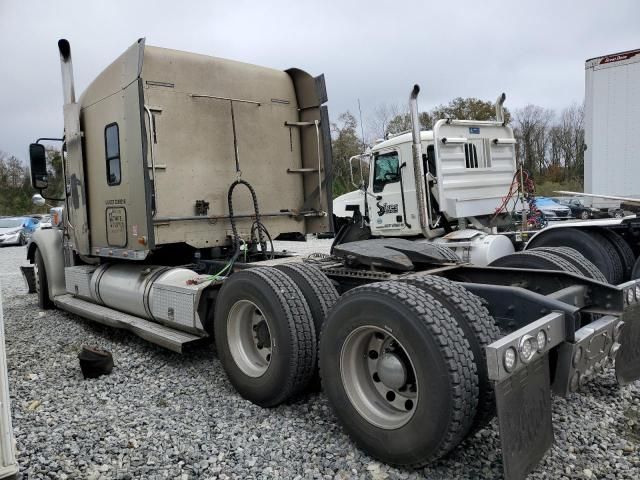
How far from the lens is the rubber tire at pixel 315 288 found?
12.6ft

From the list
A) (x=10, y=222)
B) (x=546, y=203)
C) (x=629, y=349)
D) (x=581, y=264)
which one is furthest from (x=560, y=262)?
(x=10, y=222)

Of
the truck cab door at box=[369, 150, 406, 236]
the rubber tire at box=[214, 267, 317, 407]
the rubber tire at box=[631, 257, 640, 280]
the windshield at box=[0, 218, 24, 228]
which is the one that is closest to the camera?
the rubber tire at box=[214, 267, 317, 407]

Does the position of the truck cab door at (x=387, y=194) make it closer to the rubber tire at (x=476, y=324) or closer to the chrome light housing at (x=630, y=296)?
the chrome light housing at (x=630, y=296)

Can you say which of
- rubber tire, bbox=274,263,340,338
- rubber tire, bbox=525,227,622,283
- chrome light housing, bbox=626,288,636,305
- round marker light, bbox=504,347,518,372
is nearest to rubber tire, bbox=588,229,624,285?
rubber tire, bbox=525,227,622,283

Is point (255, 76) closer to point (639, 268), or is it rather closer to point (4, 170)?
point (639, 268)

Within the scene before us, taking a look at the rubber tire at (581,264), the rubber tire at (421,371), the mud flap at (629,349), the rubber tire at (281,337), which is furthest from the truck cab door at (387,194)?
the rubber tire at (421,371)

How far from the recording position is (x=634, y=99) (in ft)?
26.7

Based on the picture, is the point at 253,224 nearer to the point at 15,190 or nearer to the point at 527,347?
the point at 527,347

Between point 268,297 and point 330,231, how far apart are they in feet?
10.0

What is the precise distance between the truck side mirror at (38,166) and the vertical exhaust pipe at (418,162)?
5.08 m

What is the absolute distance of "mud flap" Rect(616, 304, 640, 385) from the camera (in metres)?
3.32

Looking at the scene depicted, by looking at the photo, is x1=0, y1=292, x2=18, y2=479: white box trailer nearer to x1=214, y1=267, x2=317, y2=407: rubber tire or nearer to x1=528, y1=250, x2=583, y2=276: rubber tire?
x1=214, y1=267, x2=317, y2=407: rubber tire

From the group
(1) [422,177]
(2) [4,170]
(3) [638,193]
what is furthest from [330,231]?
(2) [4,170]

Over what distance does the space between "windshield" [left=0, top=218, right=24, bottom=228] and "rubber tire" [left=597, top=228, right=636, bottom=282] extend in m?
26.1
